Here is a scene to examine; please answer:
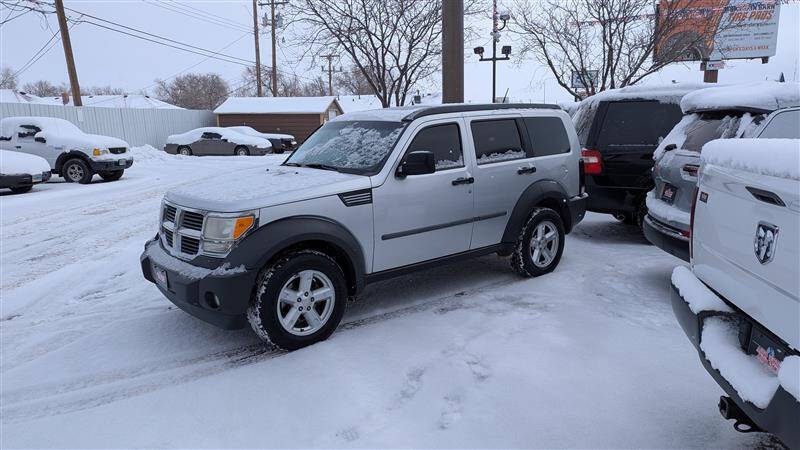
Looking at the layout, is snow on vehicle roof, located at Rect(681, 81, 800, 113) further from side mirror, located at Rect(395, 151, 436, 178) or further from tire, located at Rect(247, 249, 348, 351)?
tire, located at Rect(247, 249, 348, 351)

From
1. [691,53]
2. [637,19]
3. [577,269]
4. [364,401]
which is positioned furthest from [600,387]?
[691,53]

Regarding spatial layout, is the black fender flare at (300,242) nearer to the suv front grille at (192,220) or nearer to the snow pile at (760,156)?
the suv front grille at (192,220)

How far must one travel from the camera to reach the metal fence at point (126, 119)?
71.6 ft

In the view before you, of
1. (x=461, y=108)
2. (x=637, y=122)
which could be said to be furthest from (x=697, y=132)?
(x=461, y=108)

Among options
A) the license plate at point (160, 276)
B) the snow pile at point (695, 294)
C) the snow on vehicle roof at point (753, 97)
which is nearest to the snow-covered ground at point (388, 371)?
the license plate at point (160, 276)

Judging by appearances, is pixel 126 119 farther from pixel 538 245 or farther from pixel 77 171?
pixel 538 245

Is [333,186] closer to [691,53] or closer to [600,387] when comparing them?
[600,387]

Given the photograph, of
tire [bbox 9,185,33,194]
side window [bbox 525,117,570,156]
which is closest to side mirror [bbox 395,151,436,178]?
side window [bbox 525,117,570,156]

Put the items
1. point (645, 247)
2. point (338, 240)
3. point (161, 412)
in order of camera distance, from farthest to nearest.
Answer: point (645, 247), point (338, 240), point (161, 412)

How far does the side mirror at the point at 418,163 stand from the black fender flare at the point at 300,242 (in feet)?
2.40

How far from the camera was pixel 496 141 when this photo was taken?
5.27 m

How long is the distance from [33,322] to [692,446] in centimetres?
518

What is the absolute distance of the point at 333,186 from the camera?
4.07 metres

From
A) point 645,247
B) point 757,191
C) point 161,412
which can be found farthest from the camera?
point 645,247
